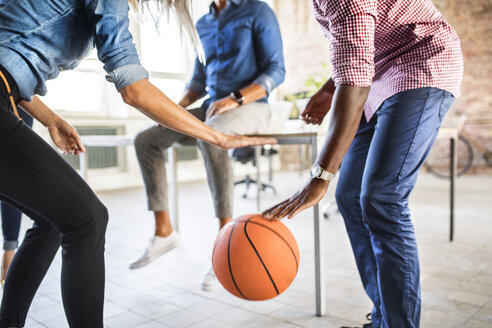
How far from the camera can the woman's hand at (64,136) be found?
4.66 feet

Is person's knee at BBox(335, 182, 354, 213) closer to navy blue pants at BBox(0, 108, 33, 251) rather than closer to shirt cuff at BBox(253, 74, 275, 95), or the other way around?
shirt cuff at BBox(253, 74, 275, 95)

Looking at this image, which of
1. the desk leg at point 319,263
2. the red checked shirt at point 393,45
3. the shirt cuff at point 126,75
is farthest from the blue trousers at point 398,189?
the shirt cuff at point 126,75

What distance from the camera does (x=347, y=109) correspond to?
1.12m

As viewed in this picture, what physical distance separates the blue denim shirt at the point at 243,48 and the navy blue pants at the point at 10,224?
3.25 feet

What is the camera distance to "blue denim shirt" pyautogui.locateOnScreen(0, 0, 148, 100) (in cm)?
102

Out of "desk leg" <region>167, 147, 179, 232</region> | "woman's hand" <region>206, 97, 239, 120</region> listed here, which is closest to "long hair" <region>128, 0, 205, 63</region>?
"woman's hand" <region>206, 97, 239, 120</region>

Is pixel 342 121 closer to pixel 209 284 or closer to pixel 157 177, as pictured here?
pixel 209 284

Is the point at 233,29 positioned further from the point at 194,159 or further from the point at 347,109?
the point at 194,159

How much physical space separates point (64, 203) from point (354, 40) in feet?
2.59

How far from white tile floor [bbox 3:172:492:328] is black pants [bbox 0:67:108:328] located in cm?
65

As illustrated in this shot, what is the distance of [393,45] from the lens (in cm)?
124

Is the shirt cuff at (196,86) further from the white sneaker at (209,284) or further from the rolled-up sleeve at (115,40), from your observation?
the rolled-up sleeve at (115,40)

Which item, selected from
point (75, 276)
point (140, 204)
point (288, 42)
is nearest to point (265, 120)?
point (75, 276)

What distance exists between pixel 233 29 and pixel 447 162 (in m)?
6.85
